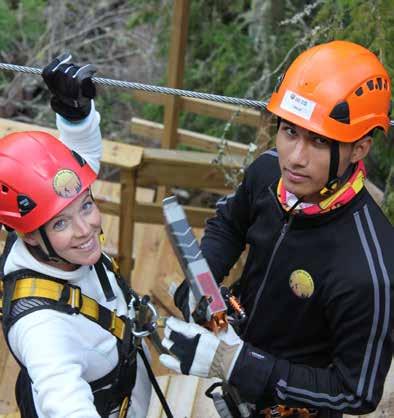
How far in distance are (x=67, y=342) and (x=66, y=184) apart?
1.80 ft

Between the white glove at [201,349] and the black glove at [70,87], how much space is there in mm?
959

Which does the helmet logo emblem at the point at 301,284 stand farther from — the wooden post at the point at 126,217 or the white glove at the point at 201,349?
the wooden post at the point at 126,217

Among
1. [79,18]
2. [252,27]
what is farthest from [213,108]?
[79,18]

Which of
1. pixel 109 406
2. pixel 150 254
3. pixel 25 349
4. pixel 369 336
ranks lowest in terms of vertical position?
pixel 150 254

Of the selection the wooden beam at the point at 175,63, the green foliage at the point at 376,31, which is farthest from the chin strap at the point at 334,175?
the wooden beam at the point at 175,63

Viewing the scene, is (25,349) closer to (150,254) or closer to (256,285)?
(256,285)

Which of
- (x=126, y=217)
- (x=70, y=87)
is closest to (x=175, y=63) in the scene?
(x=126, y=217)

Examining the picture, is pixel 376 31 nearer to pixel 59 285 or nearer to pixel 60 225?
pixel 60 225

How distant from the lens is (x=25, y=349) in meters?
1.92

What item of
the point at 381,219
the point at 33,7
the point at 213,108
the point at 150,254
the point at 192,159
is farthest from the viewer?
the point at 33,7

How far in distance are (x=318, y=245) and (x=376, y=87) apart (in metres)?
0.57

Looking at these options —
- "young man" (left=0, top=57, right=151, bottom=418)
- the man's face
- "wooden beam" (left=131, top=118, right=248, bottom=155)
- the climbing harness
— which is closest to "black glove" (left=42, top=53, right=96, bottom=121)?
"young man" (left=0, top=57, right=151, bottom=418)

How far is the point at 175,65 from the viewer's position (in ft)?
18.1

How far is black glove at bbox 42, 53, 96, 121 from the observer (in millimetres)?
2377
